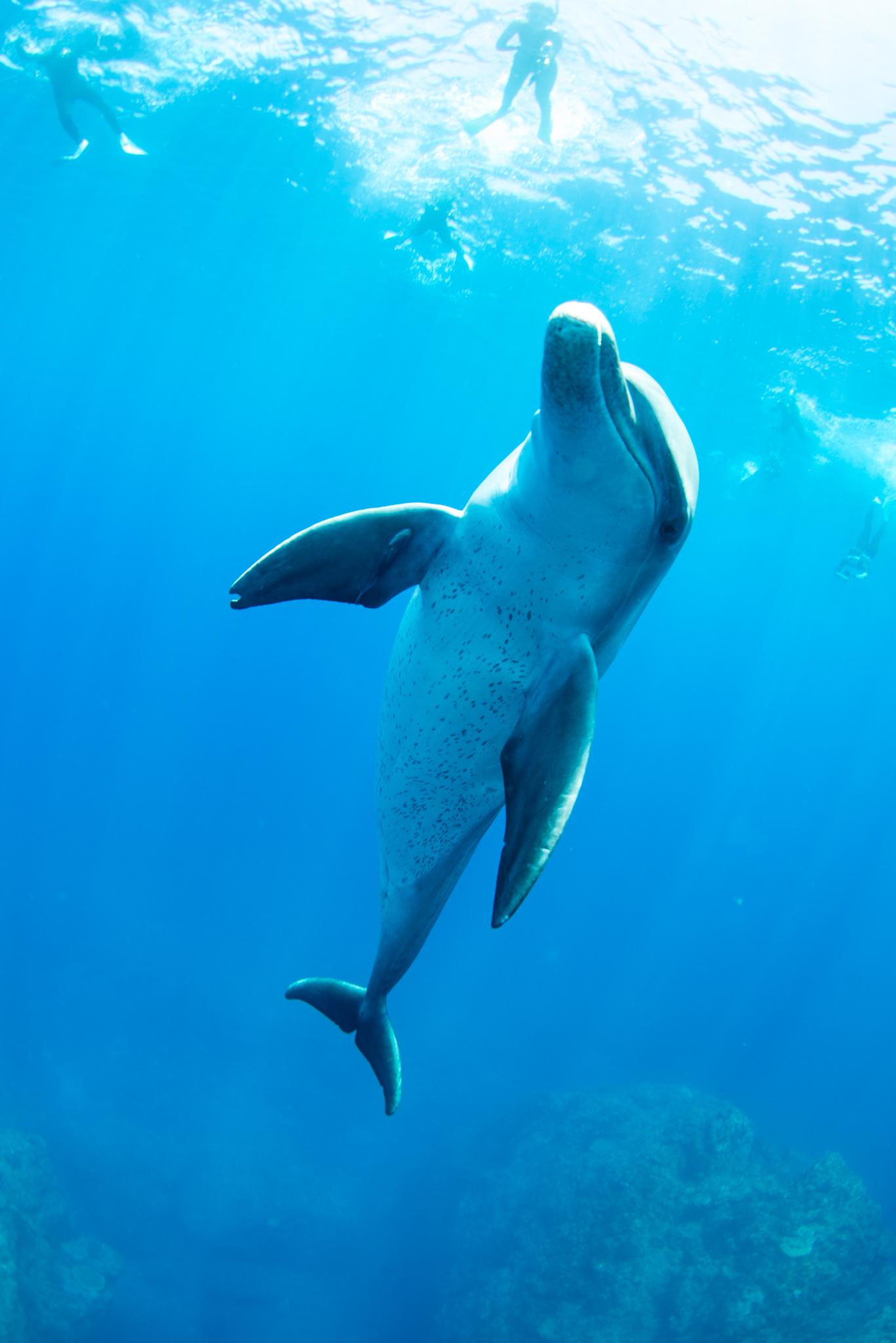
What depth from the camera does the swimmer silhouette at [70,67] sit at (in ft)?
53.5

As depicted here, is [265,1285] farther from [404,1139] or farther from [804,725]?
[804,725]

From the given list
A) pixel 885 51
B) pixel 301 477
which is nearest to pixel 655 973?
pixel 301 477

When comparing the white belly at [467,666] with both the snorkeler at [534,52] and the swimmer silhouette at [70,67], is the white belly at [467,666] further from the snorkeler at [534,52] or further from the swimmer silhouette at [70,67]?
the swimmer silhouette at [70,67]

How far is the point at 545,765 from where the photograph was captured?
7.76 feet

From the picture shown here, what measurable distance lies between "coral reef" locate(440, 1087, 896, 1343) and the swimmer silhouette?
24266 mm

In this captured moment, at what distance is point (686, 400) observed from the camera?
2630 centimetres

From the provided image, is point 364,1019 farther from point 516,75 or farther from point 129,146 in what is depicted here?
point 129,146

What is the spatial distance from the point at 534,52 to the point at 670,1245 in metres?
22.0

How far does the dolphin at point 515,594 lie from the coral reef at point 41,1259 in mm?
14876

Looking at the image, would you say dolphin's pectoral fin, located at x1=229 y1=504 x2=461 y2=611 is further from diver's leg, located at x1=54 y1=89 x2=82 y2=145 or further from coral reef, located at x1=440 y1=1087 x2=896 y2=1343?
diver's leg, located at x1=54 y1=89 x2=82 y2=145

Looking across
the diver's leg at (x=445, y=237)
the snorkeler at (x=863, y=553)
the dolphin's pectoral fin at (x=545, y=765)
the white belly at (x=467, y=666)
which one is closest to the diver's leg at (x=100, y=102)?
the diver's leg at (x=445, y=237)

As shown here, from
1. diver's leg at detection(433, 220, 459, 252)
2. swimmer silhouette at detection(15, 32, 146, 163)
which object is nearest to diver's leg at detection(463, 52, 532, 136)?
diver's leg at detection(433, 220, 459, 252)

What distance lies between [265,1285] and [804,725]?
78.0m

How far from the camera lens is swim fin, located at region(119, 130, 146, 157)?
20.3 m
